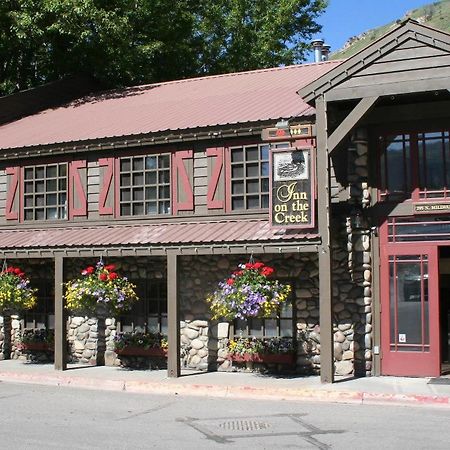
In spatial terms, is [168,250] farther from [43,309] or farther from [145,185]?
[43,309]

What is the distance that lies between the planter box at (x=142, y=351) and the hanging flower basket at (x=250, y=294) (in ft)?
7.43

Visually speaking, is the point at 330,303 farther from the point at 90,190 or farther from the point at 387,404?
the point at 90,190

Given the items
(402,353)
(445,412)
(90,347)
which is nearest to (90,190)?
(90,347)

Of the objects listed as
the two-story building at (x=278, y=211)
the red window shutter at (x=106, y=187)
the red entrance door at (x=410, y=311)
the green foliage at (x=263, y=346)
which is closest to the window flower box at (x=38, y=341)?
the two-story building at (x=278, y=211)

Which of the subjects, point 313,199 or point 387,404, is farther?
point 313,199

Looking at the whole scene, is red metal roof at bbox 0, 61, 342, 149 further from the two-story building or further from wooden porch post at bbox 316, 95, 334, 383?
wooden porch post at bbox 316, 95, 334, 383

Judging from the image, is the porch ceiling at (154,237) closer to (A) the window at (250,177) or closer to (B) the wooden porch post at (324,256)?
(B) the wooden porch post at (324,256)

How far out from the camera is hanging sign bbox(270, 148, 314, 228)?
1314 centimetres

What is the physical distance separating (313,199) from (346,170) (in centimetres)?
128

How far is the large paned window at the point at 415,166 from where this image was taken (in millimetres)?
13352

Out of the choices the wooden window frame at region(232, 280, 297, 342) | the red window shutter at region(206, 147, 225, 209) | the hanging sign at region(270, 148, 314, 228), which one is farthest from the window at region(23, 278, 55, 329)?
the hanging sign at region(270, 148, 314, 228)

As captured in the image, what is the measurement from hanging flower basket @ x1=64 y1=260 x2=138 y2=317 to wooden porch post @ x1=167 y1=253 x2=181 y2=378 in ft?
3.88

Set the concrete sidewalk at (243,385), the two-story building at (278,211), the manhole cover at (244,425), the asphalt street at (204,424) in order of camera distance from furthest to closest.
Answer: the two-story building at (278,211)
the concrete sidewalk at (243,385)
the manhole cover at (244,425)
the asphalt street at (204,424)

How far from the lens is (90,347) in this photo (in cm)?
1614
